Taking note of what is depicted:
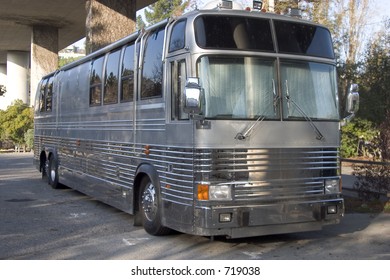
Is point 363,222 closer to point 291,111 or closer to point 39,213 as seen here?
point 291,111

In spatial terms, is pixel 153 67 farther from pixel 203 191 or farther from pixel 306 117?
pixel 306 117

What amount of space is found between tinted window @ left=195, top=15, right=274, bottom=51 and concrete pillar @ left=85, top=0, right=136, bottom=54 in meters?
12.9

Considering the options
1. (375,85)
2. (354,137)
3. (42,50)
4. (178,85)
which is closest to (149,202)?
(178,85)

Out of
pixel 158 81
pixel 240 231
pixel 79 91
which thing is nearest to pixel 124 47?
pixel 158 81

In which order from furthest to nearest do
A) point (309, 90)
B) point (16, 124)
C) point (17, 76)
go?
1. point (17, 76)
2. point (16, 124)
3. point (309, 90)

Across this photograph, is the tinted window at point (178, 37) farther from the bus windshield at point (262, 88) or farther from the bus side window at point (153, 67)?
the bus windshield at point (262, 88)

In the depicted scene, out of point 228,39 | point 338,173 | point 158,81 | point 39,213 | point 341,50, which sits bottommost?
point 39,213

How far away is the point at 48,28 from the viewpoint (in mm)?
37281

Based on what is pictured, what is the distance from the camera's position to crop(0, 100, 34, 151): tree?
120ft

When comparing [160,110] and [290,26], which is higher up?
[290,26]

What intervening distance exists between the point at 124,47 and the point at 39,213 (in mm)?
3902

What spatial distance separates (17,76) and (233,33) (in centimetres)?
4797

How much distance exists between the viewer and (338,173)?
282 inches

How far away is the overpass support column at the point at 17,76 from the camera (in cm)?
5044
